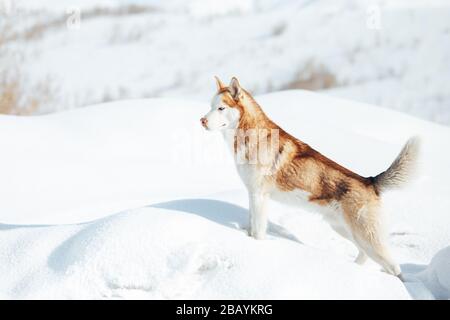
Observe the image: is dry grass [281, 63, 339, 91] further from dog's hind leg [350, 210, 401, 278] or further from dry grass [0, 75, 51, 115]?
dog's hind leg [350, 210, 401, 278]

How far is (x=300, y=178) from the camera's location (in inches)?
164

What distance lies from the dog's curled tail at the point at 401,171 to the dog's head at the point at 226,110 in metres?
0.95

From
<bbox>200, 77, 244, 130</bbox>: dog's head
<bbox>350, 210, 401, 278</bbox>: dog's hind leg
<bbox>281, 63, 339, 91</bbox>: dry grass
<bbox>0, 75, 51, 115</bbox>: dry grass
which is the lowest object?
<bbox>350, 210, 401, 278</bbox>: dog's hind leg

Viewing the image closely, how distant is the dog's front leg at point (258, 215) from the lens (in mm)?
4188

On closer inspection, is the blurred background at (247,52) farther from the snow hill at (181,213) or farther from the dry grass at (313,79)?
the snow hill at (181,213)

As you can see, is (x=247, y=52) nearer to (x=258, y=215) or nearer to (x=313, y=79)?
(x=313, y=79)

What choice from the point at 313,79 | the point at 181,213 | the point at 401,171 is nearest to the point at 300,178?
the point at 401,171

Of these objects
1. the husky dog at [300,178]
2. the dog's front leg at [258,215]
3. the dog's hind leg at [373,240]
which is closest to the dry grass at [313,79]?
the husky dog at [300,178]

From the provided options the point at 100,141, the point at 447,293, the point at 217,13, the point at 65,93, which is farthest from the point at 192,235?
the point at 217,13

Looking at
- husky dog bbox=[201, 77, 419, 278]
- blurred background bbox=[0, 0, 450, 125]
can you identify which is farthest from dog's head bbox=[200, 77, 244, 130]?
blurred background bbox=[0, 0, 450, 125]

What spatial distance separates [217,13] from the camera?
22703mm

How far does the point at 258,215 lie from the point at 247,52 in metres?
14.5

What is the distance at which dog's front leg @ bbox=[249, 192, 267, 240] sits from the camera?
4.19 meters

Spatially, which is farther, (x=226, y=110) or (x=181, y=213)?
(x=181, y=213)
